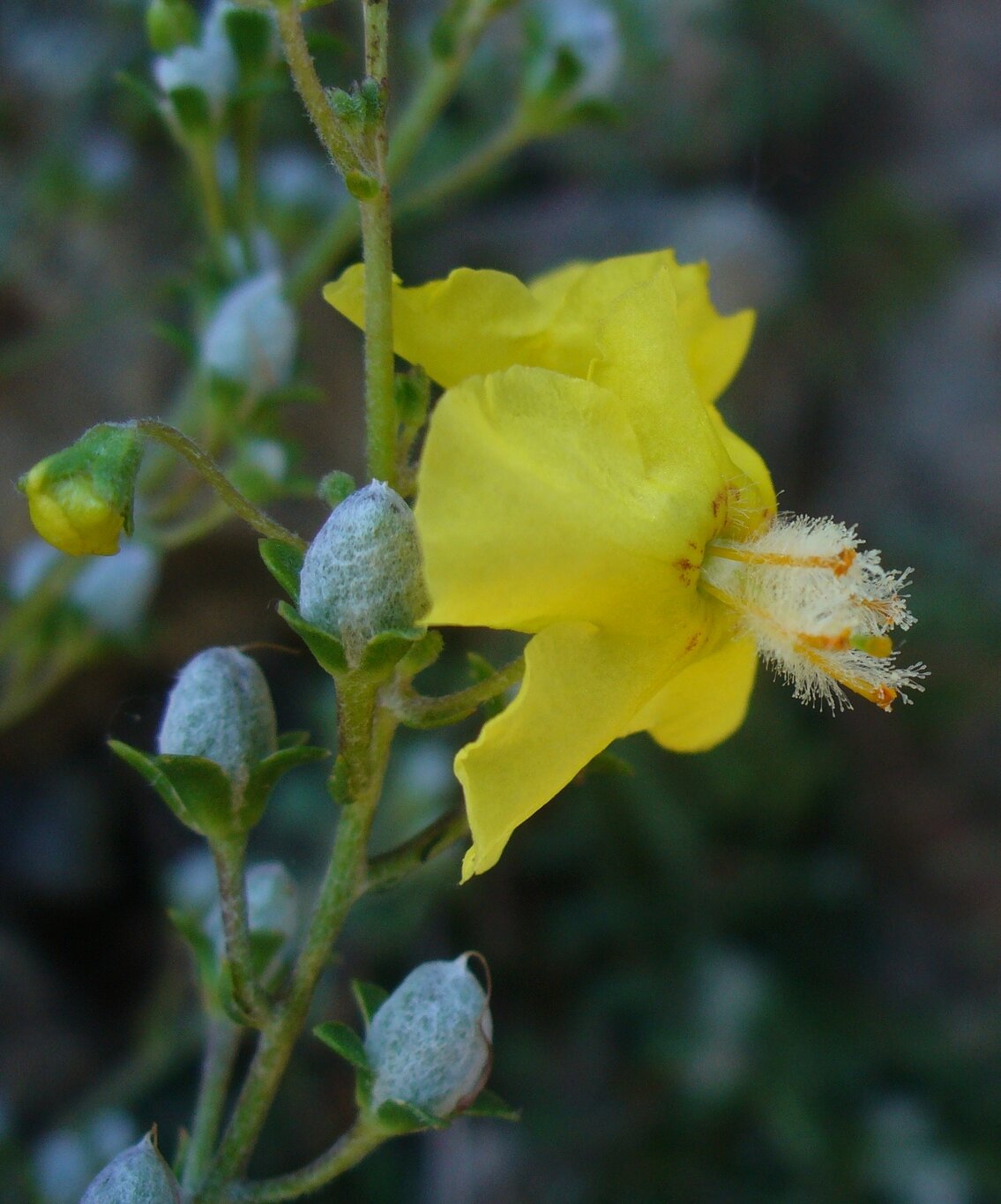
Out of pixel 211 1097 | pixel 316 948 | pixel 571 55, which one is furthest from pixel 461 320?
pixel 571 55

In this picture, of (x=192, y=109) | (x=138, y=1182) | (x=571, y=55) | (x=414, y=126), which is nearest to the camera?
(x=138, y=1182)

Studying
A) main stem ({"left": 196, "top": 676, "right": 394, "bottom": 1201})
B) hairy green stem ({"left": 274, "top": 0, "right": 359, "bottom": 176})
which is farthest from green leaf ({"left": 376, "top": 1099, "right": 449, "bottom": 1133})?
hairy green stem ({"left": 274, "top": 0, "right": 359, "bottom": 176})

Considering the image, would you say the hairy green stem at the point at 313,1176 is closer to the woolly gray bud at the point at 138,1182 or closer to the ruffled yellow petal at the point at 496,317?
the woolly gray bud at the point at 138,1182

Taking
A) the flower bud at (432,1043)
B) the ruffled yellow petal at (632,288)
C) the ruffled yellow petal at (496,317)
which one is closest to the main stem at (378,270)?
the ruffled yellow petal at (496,317)

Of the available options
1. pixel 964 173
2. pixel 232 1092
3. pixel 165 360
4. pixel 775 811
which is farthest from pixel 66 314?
pixel 964 173

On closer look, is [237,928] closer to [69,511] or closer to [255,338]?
[69,511]
